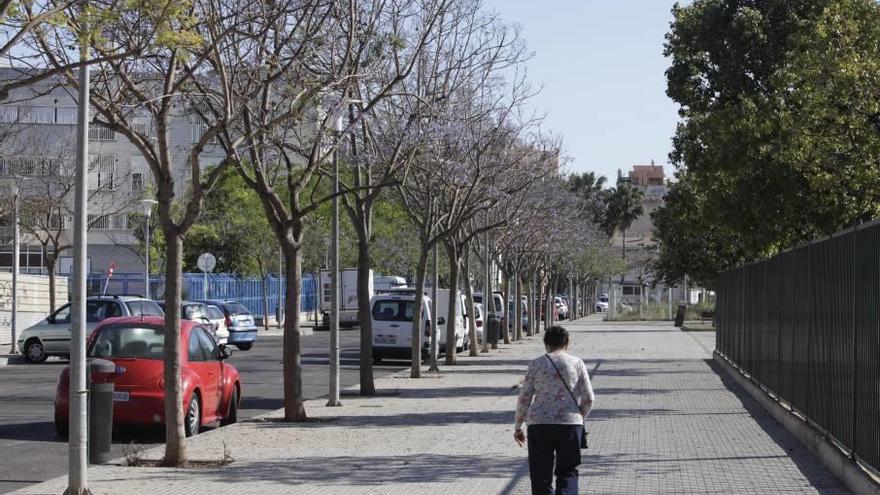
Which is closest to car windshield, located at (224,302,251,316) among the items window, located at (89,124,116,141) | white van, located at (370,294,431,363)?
white van, located at (370,294,431,363)

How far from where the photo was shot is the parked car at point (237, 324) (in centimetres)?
4138

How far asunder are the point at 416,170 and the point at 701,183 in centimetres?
636

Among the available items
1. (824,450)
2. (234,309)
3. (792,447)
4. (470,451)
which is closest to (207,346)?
(470,451)

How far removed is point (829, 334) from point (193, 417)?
26.3ft

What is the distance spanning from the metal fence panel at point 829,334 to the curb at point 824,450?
14 cm

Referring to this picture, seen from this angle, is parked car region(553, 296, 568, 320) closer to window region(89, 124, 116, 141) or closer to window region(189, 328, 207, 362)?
window region(89, 124, 116, 141)

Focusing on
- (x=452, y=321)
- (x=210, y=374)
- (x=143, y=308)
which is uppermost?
(x=143, y=308)

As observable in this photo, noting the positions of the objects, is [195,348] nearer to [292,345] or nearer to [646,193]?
[292,345]

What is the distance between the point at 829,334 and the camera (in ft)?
46.9

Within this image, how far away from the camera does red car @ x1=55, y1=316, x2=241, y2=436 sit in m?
16.9

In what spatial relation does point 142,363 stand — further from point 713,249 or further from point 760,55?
point 713,249

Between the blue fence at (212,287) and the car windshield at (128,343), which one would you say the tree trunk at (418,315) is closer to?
the car windshield at (128,343)

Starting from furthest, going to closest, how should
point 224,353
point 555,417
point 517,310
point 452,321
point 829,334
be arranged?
point 517,310 → point 452,321 → point 224,353 → point 829,334 → point 555,417

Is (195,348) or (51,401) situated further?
(51,401)
